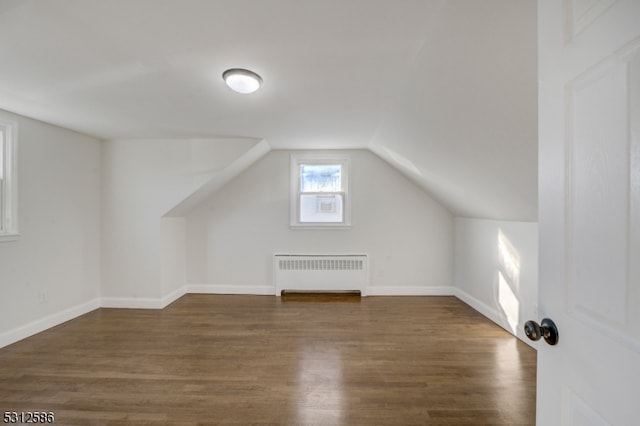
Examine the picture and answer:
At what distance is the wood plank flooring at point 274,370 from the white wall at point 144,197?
15.9 inches

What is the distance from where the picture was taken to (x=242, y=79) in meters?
2.00

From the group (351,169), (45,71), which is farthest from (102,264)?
(351,169)

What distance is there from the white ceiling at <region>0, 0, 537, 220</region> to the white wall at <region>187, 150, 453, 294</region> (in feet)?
4.40

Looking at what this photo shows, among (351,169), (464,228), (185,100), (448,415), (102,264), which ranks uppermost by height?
(185,100)

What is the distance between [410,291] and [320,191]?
2.13 metres

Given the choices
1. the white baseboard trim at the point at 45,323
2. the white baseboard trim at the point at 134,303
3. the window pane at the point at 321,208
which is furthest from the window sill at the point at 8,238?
the window pane at the point at 321,208

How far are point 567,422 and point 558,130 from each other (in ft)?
2.57

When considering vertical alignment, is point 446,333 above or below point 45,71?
below

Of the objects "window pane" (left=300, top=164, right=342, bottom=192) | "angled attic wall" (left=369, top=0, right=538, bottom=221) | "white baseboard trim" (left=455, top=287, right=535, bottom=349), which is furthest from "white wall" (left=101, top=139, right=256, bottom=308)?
"white baseboard trim" (left=455, top=287, right=535, bottom=349)

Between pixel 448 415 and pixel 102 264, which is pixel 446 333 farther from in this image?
pixel 102 264

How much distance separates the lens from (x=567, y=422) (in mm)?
731

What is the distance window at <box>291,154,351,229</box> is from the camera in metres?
4.43

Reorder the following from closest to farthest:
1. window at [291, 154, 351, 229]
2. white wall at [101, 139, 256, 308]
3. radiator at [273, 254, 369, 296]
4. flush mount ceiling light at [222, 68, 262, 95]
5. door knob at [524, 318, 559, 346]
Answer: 1. door knob at [524, 318, 559, 346]
2. flush mount ceiling light at [222, 68, 262, 95]
3. white wall at [101, 139, 256, 308]
4. radiator at [273, 254, 369, 296]
5. window at [291, 154, 351, 229]

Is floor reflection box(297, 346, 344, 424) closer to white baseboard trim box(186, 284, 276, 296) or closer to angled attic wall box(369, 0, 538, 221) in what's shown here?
white baseboard trim box(186, 284, 276, 296)
